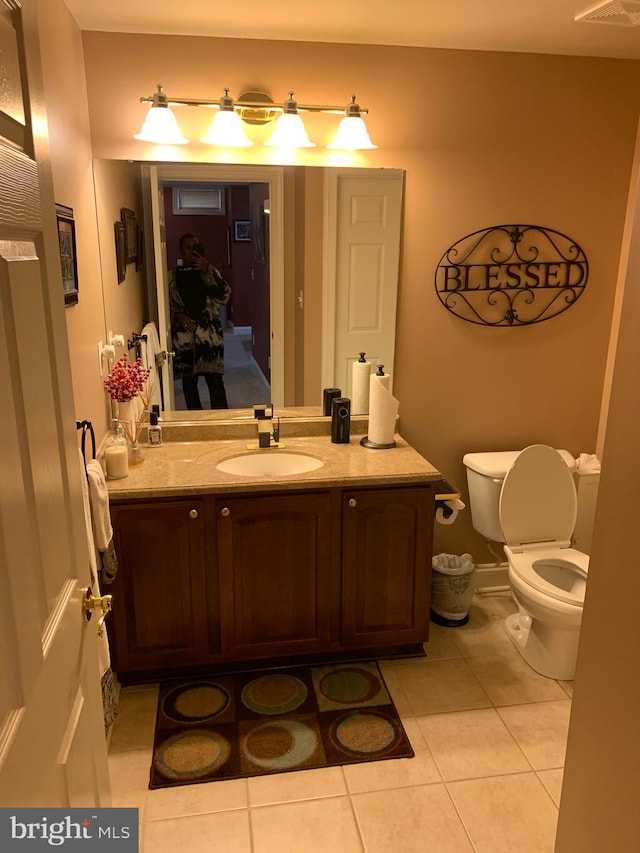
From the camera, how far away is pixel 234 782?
7.06ft

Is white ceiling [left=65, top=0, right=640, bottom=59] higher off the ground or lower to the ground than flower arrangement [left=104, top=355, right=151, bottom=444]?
higher

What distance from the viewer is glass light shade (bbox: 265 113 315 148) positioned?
2514 millimetres

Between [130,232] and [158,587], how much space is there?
55.2 inches

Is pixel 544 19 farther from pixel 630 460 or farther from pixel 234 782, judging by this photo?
pixel 234 782

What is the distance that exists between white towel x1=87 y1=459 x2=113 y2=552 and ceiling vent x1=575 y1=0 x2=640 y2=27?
7.18 ft

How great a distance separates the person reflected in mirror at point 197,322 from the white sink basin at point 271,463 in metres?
0.30

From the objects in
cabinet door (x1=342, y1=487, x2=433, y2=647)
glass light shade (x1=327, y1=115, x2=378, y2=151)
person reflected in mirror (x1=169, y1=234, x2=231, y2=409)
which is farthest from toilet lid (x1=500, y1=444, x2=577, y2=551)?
glass light shade (x1=327, y1=115, x2=378, y2=151)

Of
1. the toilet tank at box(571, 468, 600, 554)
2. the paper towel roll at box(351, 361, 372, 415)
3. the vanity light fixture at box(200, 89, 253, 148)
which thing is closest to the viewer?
the vanity light fixture at box(200, 89, 253, 148)

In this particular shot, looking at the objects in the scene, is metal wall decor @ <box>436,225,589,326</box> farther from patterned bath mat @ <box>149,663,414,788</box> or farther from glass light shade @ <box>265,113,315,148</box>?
patterned bath mat @ <box>149,663,414,788</box>

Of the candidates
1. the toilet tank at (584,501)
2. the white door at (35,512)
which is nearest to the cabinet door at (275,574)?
the white door at (35,512)

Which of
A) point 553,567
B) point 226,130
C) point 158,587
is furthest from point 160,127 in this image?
point 553,567

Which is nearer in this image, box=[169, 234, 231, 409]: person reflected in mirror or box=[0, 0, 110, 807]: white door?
box=[0, 0, 110, 807]: white door

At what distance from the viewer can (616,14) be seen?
221cm

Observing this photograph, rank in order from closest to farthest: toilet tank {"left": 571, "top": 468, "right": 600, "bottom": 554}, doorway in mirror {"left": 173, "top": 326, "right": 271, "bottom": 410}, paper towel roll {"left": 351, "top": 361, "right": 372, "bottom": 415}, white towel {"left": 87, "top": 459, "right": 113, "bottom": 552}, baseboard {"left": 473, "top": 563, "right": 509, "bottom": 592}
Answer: white towel {"left": 87, "top": 459, "right": 113, "bottom": 552}
doorway in mirror {"left": 173, "top": 326, "right": 271, "bottom": 410}
paper towel roll {"left": 351, "top": 361, "right": 372, "bottom": 415}
toilet tank {"left": 571, "top": 468, "right": 600, "bottom": 554}
baseboard {"left": 473, "top": 563, "right": 509, "bottom": 592}
